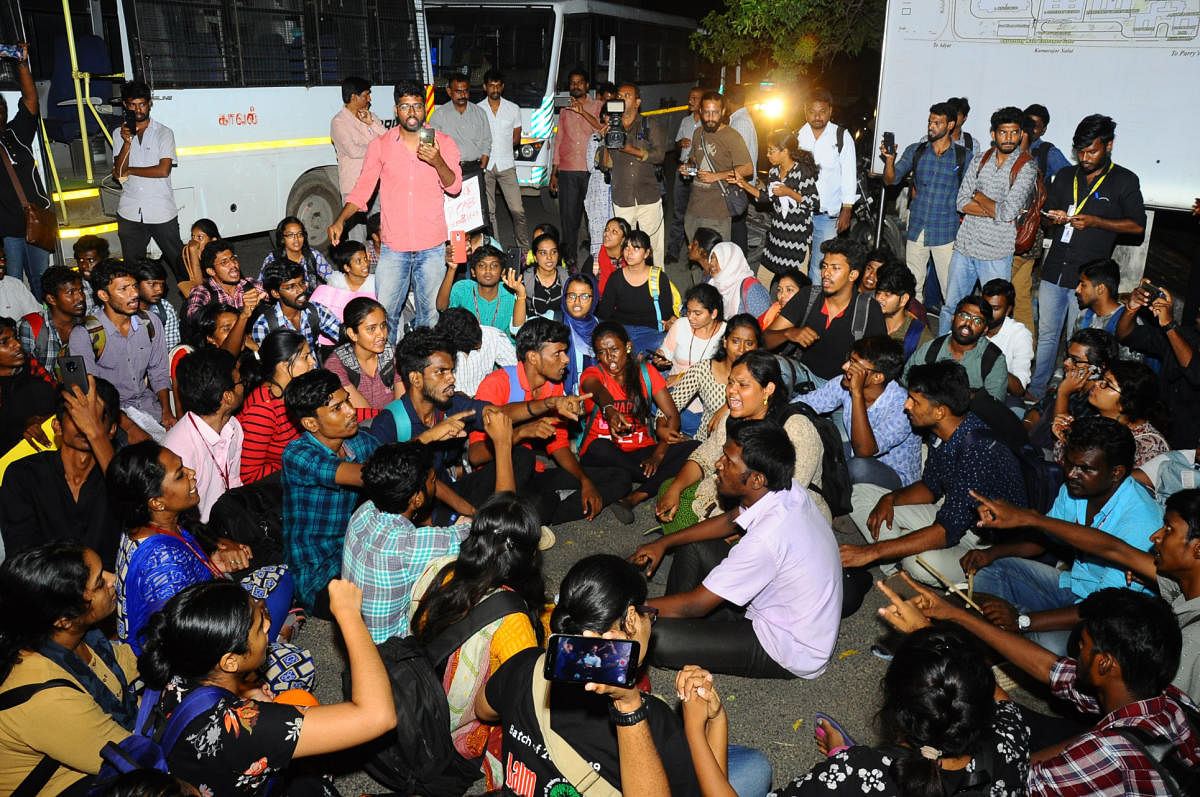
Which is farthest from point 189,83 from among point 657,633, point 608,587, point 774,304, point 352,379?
point 608,587

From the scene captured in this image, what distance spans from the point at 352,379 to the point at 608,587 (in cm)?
377

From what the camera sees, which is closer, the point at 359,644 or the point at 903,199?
the point at 359,644

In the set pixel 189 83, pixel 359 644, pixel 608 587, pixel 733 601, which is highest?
pixel 189 83

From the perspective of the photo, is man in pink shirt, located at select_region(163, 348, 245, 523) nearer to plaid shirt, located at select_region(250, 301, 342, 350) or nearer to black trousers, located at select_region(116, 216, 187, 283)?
plaid shirt, located at select_region(250, 301, 342, 350)

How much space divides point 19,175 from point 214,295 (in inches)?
112

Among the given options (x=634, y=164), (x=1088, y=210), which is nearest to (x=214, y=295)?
(x=634, y=164)

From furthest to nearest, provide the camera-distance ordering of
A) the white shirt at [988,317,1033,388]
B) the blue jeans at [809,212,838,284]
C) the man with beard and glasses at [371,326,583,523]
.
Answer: the blue jeans at [809,212,838,284] < the white shirt at [988,317,1033,388] < the man with beard and glasses at [371,326,583,523]

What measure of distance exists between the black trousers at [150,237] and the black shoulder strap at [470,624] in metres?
6.45

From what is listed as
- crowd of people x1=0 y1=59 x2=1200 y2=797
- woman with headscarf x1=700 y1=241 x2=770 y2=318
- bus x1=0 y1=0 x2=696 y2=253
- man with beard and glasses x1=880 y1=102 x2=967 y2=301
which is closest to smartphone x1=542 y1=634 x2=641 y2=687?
crowd of people x1=0 y1=59 x2=1200 y2=797

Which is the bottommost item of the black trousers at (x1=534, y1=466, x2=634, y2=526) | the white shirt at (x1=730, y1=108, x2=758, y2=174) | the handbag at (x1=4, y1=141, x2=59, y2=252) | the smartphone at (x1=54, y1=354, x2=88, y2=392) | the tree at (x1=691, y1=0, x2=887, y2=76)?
the black trousers at (x1=534, y1=466, x2=634, y2=526)

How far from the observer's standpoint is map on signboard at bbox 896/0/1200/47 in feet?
27.9

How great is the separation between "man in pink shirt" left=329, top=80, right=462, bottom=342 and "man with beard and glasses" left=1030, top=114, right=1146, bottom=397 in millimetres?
5236

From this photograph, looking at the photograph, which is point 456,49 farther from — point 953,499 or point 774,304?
point 953,499

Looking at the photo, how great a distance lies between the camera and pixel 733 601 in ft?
13.5
